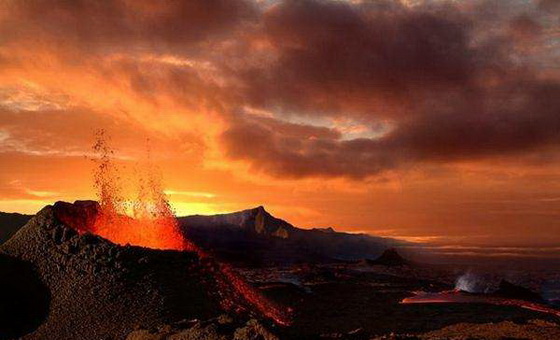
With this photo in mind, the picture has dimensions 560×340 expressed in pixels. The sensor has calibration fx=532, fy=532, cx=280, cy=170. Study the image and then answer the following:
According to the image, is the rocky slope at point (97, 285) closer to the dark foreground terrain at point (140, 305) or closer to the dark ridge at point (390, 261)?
the dark foreground terrain at point (140, 305)

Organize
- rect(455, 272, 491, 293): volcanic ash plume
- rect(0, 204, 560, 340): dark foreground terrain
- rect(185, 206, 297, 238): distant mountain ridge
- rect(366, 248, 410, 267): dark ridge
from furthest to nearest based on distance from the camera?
rect(185, 206, 297, 238): distant mountain ridge
rect(366, 248, 410, 267): dark ridge
rect(455, 272, 491, 293): volcanic ash plume
rect(0, 204, 560, 340): dark foreground terrain

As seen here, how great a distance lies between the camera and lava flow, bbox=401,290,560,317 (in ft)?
96.6

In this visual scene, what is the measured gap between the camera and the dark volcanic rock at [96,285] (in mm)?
19297

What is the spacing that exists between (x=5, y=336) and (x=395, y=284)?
30.8 metres

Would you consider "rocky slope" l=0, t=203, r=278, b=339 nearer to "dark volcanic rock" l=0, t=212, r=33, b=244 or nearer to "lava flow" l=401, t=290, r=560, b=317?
"lava flow" l=401, t=290, r=560, b=317

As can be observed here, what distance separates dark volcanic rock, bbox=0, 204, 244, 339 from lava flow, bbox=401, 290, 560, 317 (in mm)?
14177

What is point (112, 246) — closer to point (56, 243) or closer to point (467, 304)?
point (56, 243)

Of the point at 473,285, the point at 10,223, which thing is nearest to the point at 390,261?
the point at 473,285

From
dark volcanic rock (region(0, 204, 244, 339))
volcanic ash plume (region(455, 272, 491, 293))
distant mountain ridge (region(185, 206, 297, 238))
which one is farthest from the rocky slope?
distant mountain ridge (region(185, 206, 297, 238))

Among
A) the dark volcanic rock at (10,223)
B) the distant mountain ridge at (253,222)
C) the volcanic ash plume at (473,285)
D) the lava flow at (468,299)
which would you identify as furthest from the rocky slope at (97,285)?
the distant mountain ridge at (253,222)

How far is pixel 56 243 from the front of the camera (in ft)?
76.3

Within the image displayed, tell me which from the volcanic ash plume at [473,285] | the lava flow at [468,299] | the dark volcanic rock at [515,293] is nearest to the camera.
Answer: the lava flow at [468,299]

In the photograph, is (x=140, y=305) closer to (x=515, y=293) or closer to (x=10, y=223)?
(x=515, y=293)

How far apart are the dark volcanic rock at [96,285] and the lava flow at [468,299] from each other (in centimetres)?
1418
